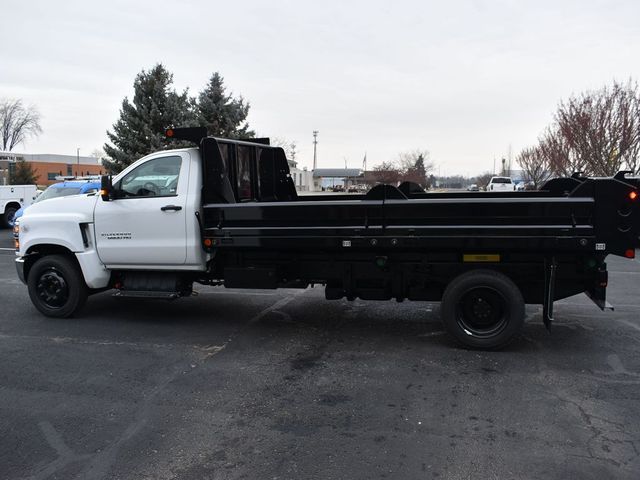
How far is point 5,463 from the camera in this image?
12.1 feet

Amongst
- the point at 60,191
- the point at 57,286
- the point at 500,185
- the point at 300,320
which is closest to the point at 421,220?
the point at 300,320

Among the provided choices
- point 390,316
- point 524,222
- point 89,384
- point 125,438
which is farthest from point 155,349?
point 524,222

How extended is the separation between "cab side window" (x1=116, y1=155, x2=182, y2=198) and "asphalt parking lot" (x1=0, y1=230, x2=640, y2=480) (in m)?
1.78

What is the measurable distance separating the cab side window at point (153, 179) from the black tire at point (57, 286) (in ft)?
4.41

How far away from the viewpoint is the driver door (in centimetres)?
674

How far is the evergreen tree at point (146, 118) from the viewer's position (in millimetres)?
27094

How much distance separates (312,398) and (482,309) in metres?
2.29

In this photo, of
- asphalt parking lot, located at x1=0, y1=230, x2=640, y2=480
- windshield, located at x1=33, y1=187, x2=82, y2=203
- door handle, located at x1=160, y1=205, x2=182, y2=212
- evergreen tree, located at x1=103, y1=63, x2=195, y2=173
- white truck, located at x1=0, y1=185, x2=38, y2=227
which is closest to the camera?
asphalt parking lot, located at x1=0, y1=230, x2=640, y2=480

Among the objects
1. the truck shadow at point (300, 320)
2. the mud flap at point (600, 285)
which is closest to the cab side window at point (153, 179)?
the truck shadow at point (300, 320)

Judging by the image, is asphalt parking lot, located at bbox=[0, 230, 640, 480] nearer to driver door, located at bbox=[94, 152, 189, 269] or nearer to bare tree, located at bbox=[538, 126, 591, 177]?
driver door, located at bbox=[94, 152, 189, 269]

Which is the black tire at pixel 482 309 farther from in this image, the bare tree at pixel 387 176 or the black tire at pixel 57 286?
the bare tree at pixel 387 176

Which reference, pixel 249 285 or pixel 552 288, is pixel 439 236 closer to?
pixel 552 288

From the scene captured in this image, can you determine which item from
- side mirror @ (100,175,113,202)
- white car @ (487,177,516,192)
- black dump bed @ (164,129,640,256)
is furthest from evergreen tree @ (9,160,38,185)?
black dump bed @ (164,129,640,256)

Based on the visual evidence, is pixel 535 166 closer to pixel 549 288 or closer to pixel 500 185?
pixel 500 185
